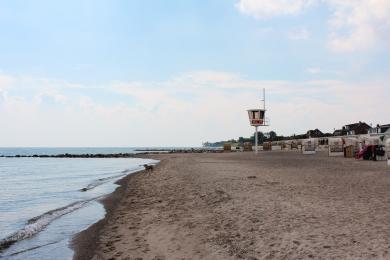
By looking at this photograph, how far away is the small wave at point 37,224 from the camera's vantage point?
1112 centimetres

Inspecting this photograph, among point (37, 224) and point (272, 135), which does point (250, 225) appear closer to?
point (37, 224)

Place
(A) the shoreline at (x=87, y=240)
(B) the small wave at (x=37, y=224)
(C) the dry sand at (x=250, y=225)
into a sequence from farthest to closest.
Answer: (B) the small wave at (x=37, y=224), (A) the shoreline at (x=87, y=240), (C) the dry sand at (x=250, y=225)

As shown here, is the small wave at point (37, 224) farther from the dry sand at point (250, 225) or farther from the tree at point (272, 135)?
the tree at point (272, 135)

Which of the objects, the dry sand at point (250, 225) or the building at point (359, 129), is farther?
the building at point (359, 129)

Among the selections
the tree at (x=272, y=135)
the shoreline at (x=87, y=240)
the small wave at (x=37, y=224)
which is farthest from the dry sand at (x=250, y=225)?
the tree at (x=272, y=135)

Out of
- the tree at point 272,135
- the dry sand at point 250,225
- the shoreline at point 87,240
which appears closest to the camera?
the dry sand at point 250,225

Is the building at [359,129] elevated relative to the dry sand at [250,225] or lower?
elevated

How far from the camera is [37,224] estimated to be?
13.6 metres

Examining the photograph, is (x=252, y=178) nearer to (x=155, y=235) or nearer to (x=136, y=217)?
(x=136, y=217)

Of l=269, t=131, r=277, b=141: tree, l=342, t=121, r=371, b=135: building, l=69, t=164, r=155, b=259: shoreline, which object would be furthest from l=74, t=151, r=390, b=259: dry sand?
l=269, t=131, r=277, b=141: tree

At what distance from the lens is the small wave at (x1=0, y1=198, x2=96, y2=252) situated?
11.1 m

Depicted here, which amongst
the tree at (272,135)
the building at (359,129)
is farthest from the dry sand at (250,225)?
the tree at (272,135)

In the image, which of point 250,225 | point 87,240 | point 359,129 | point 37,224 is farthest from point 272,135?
point 87,240

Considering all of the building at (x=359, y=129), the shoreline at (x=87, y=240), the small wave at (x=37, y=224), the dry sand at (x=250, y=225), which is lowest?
the small wave at (x=37, y=224)
